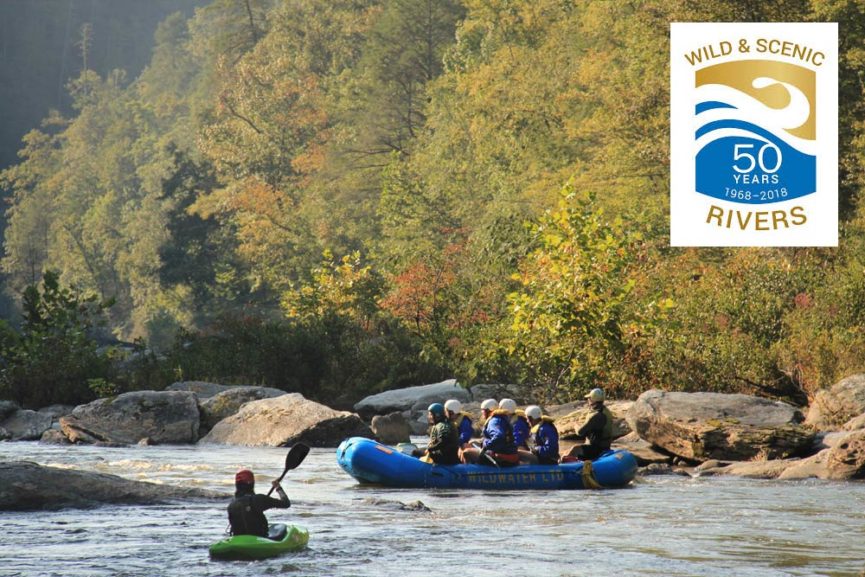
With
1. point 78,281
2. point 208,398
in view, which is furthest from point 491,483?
point 78,281

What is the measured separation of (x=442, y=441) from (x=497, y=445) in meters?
0.72

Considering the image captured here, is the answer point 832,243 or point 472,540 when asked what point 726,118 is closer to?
point 832,243

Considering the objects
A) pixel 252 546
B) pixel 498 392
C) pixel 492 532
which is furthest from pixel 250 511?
pixel 498 392

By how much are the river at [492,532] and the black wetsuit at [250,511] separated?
0.33m

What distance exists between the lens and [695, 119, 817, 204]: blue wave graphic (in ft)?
85.5

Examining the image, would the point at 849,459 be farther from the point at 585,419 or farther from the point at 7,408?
the point at 7,408

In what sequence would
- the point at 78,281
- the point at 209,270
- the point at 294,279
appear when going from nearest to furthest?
the point at 294,279 → the point at 209,270 → the point at 78,281

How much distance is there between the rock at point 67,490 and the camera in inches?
621

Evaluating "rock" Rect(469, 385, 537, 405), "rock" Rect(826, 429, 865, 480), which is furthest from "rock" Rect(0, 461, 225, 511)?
"rock" Rect(469, 385, 537, 405)

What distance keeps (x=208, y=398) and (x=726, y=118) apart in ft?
38.9

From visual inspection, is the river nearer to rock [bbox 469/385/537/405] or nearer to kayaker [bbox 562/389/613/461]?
kayaker [bbox 562/389/613/461]

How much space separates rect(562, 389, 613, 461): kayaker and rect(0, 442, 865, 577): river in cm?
70

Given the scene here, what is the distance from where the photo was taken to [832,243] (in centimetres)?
3092

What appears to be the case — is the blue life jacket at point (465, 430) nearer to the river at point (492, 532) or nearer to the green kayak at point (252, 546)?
the river at point (492, 532)
